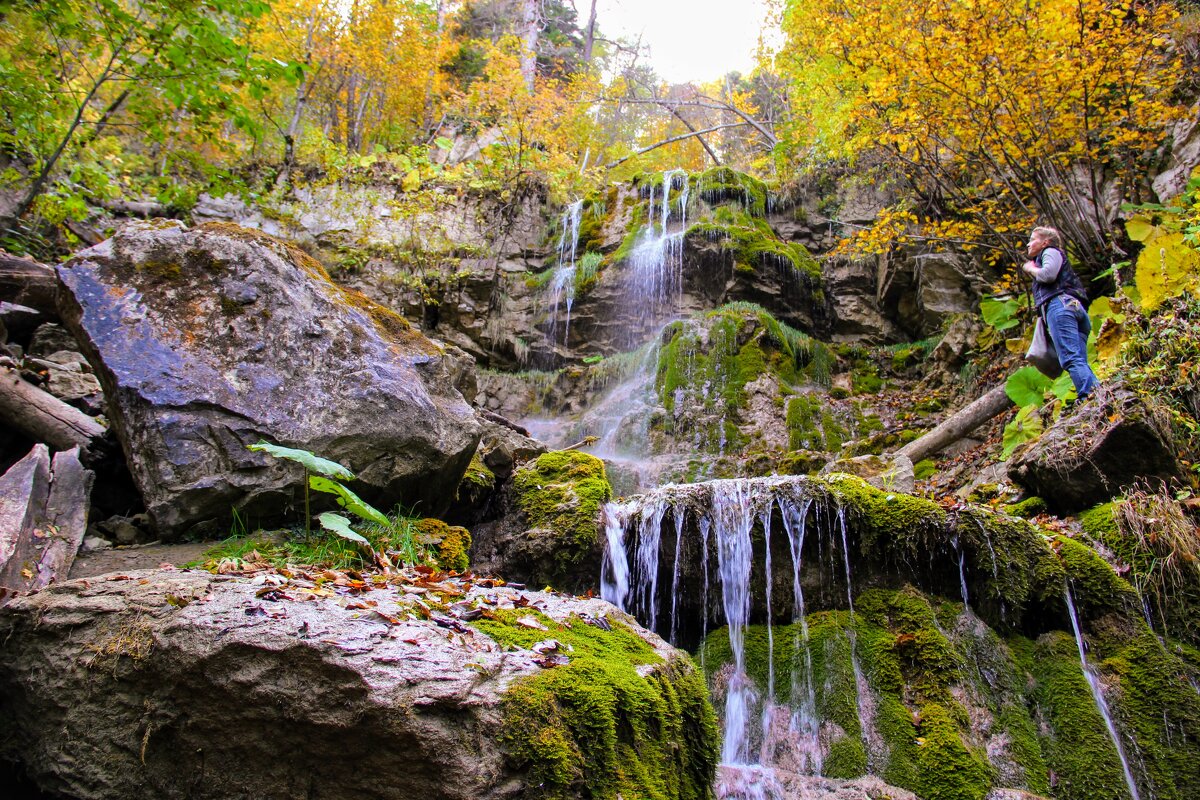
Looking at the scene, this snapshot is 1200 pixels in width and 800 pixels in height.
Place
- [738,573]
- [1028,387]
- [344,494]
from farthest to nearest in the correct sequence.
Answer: [1028,387], [738,573], [344,494]

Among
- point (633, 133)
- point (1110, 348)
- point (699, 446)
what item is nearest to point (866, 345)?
point (699, 446)

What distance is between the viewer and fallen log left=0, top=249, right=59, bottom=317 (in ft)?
19.7

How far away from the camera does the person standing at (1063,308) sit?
20.6 ft

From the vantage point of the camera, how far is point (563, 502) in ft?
18.6

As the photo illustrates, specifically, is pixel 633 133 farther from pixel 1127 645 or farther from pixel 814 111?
pixel 1127 645

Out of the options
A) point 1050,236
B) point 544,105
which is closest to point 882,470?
point 1050,236

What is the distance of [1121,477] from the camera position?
17.7 feet

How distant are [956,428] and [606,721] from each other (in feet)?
25.0

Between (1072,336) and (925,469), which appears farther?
(925,469)

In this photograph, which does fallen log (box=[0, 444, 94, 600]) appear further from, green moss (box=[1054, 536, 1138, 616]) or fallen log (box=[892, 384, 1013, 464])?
fallen log (box=[892, 384, 1013, 464])

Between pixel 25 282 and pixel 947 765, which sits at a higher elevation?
pixel 25 282

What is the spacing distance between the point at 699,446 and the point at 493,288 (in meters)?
6.15

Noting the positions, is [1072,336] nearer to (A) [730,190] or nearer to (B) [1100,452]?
(B) [1100,452]

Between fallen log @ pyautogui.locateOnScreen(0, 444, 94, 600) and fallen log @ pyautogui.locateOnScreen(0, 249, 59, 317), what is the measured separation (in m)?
2.66
